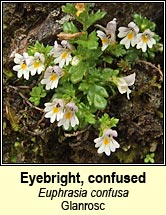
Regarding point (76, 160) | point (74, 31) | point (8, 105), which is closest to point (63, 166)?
point (76, 160)

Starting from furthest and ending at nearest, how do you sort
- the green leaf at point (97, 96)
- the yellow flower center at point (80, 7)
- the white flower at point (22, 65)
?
the white flower at point (22, 65)
the green leaf at point (97, 96)
the yellow flower center at point (80, 7)

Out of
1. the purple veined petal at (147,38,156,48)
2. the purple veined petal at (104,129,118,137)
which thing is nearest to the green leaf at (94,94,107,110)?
the purple veined petal at (104,129,118,137)

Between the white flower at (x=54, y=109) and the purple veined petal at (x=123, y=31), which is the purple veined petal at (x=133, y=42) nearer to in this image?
the purple veined petal at (x=123, y=31)

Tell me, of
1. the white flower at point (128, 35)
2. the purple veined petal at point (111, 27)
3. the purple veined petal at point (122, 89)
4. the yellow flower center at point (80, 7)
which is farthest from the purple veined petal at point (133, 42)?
the yellow flower center at point (80, 7)

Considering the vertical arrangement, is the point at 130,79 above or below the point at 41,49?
below

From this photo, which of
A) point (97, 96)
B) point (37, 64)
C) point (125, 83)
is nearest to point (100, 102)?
point (97, 96)

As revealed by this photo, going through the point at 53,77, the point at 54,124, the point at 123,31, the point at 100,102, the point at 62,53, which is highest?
the point at 123,31

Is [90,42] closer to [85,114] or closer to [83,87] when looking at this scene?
[83,87]

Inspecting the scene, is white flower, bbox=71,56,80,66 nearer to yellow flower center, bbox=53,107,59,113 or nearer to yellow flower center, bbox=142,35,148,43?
yellow flower center, bbox=53,107,59,113
